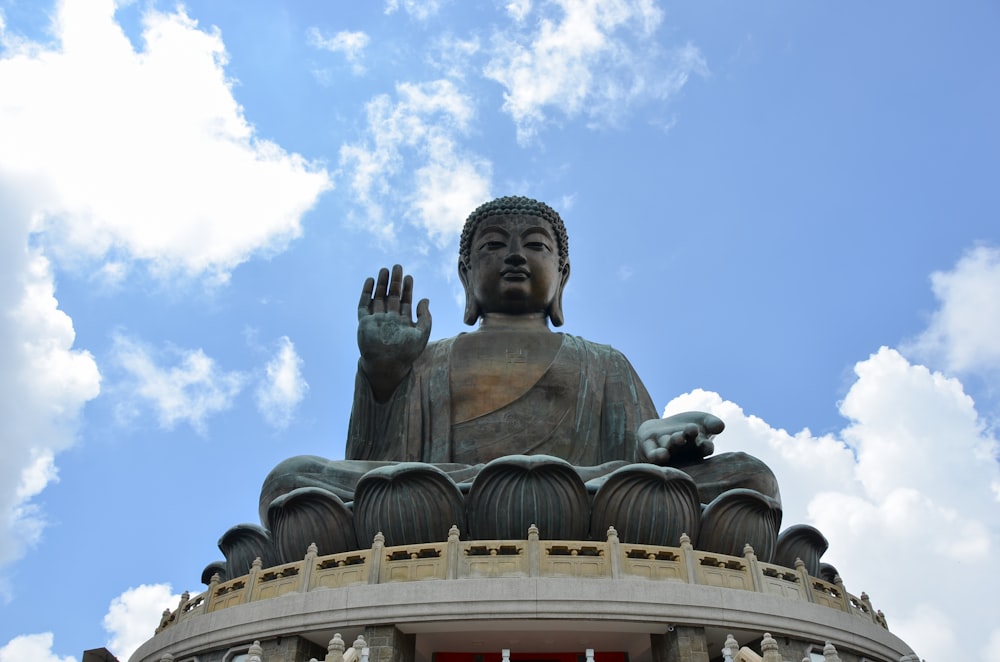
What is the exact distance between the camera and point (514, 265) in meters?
13.6

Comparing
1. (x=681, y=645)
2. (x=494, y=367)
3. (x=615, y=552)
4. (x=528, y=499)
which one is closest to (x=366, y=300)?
(x=494, y=367)

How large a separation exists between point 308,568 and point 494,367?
16.3 ft

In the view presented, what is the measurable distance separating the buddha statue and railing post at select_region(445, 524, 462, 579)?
709 mm

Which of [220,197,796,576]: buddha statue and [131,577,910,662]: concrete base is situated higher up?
[220,197,796,576]: buddha statue

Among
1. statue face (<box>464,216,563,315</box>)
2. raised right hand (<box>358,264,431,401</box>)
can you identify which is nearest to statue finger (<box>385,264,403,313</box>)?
raised right hand (<box>358,264,431,401</box>)

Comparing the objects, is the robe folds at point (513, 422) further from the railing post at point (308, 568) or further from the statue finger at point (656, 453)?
the railing post at point (308, 568)

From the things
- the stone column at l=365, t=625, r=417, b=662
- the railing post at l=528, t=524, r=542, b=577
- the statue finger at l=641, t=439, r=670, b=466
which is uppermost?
the statue finger at l=641, t=439, r=670, b=466

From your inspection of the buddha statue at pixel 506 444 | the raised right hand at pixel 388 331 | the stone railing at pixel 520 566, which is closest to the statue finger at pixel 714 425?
the buddha statue at pixel 506 444

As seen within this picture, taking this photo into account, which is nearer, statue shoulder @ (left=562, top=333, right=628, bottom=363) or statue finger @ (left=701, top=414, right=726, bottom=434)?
statue finger @ (left=701, top=414, right=726, bottom=434)

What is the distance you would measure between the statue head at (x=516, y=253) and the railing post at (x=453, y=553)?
5.93m

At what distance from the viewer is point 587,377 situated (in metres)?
12.6

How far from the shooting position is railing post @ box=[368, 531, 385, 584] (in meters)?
8.09

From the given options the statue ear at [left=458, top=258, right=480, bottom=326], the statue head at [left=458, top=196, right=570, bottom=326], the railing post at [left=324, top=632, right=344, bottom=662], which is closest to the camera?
the railing post at [left=324, top=632, right=344, bottom=662]

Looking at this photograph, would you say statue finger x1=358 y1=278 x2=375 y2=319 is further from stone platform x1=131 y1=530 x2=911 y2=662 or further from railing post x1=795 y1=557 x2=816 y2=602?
railing post x1=795 y1=557 x2=816 y2=602
